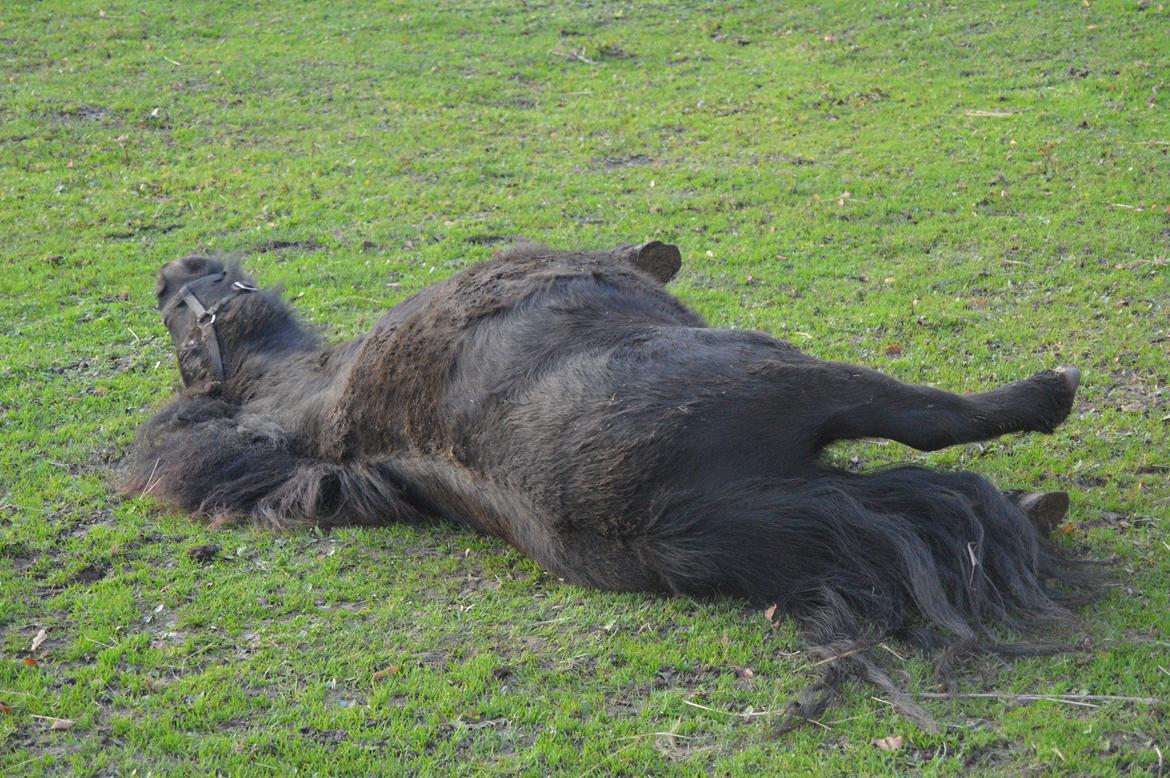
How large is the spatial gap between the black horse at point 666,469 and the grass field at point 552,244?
0.17 metres

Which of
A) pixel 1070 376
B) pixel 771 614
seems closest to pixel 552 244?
pixel 1070 376

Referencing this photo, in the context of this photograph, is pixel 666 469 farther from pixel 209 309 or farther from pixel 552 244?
pixel 552 244

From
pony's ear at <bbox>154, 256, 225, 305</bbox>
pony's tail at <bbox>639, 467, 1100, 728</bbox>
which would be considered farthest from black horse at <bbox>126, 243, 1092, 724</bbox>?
pony's ear at <bbox>154, 256, 225, 305</bbox>

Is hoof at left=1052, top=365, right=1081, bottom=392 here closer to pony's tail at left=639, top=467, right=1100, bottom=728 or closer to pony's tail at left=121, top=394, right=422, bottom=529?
pony's tail at left=639, top=467, right=1100, bottom=728

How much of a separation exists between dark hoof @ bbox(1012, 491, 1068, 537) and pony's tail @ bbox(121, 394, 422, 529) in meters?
2.64

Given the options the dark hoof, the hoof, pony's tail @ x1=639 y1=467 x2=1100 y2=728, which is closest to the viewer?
pony's tail @ x1=639 y1=467 x2=1100 y2=728

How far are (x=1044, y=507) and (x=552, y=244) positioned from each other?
520cm

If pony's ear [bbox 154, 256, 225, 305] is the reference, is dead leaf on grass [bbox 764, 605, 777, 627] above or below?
below

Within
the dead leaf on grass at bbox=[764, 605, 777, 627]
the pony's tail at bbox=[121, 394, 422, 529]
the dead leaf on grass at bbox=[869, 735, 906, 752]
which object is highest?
the pony's tail at bbox=[121, 394, 422, 529]

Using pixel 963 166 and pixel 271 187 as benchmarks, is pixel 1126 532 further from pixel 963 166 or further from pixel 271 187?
pixel 271 187

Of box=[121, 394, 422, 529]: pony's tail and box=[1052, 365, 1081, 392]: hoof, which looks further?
box=[121, 394, 422, 529]: pony's tail

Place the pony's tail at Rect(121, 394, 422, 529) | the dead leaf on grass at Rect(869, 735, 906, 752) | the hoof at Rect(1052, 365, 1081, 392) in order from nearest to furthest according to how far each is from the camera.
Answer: the dead leaf on grass at Rect(869, 735, 906, 752), the hoof at Rect(1052, 365, 1081, 392), the pony's tail at Rect(121, 394, 422, 529)

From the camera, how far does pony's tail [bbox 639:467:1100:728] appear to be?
3.72 m

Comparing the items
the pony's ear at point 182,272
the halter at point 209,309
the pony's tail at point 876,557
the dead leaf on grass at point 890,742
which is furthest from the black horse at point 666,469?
the pony's ear at point 182,272
